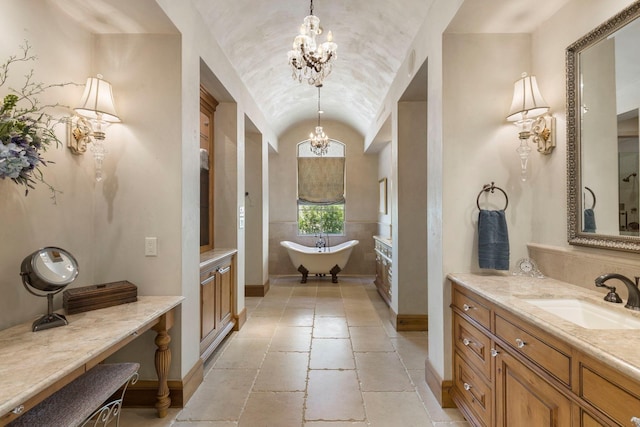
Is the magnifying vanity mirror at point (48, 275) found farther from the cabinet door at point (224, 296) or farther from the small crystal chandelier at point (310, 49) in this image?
the small crystal chandelier at point (310, 49)

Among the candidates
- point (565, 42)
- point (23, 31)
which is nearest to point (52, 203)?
point (23, 31)

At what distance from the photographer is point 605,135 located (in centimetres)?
197

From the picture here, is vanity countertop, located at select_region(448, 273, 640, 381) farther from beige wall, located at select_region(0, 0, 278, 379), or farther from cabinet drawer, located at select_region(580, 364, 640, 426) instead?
beige wall, located at select_region(0, 0, 278, 379)

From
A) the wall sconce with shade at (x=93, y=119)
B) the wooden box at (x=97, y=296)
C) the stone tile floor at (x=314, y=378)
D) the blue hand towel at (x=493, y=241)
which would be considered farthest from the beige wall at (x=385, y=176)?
the wall sconce with shade at (x=93, y=119)

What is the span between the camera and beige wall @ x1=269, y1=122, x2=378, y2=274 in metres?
7.97

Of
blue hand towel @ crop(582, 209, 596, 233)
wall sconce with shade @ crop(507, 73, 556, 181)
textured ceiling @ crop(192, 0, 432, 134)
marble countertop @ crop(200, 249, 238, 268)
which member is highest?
textured ceiling @ crop(192, 0, 432, 134)

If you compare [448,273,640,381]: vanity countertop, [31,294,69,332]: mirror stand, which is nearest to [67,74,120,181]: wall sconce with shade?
[31,294,69,332]: mirror stand

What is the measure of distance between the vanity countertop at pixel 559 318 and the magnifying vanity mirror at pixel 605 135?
32 cm

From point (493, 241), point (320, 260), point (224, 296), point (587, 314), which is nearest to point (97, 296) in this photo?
point (224, 296)

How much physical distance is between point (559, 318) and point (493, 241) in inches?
39.0

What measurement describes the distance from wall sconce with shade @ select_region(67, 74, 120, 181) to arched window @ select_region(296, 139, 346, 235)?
582cm

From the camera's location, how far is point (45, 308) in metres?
2.09

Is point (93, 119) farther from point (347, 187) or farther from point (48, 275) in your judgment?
point (347, 187)

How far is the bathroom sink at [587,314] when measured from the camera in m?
1.55
